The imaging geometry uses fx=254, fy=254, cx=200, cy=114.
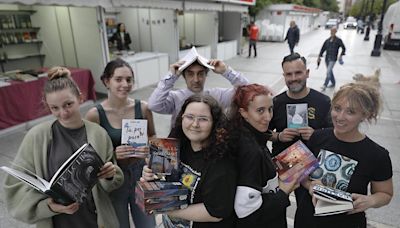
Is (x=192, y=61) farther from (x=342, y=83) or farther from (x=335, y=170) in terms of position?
(x=342, y=83)

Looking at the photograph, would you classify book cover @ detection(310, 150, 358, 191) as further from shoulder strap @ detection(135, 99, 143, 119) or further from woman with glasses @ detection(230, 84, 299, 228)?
shoulder strap @ detection(135, 99, 143, 119)

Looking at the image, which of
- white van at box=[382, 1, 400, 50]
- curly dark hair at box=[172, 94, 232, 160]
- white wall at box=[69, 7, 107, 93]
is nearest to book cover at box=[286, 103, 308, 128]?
curly dark hair at box=[172, 94, 232, 160]

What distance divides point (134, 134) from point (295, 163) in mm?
1146

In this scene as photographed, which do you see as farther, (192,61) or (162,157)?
(192,61)

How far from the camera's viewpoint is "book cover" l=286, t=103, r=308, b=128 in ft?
6.86

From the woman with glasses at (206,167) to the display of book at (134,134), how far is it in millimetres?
519

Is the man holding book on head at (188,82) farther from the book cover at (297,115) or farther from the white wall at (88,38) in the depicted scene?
the white wall at (88,38)

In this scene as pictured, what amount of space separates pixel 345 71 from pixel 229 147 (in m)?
11.9

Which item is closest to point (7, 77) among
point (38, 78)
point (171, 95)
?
point (38, 78)

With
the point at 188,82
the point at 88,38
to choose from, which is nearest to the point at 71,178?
the point at 188,82

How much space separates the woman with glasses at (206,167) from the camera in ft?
4.19

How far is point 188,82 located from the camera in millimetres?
2217

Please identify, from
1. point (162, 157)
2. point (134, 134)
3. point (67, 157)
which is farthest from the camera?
point (134, 134)

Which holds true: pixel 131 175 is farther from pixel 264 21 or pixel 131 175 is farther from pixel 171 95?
pixel 264 21
